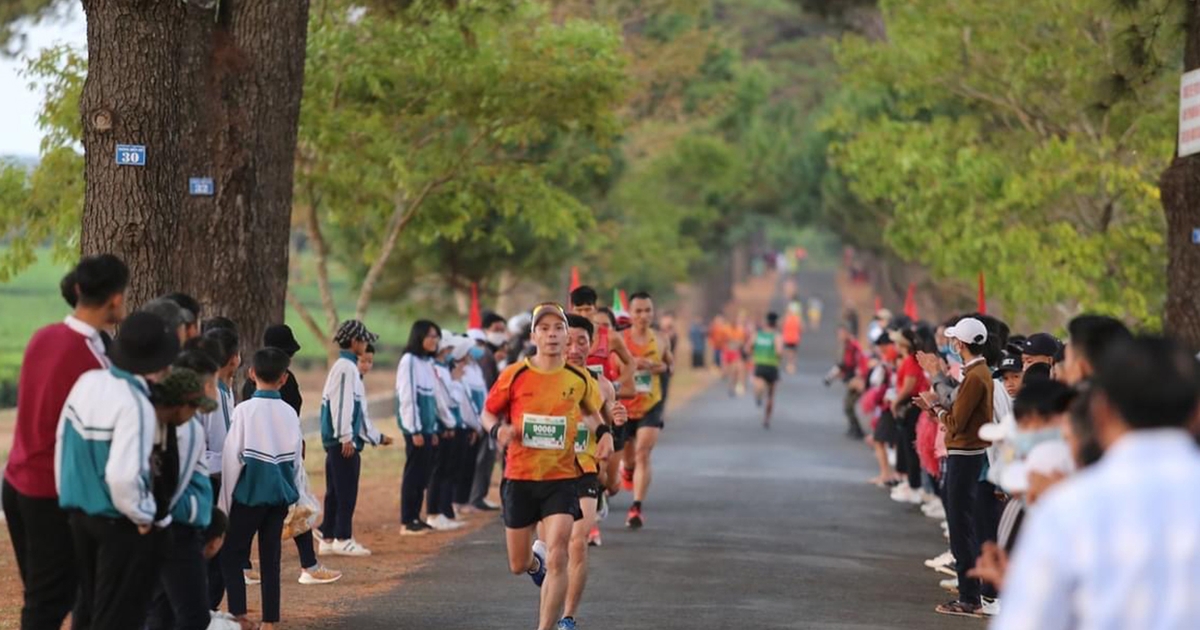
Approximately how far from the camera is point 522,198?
25266 millimetres

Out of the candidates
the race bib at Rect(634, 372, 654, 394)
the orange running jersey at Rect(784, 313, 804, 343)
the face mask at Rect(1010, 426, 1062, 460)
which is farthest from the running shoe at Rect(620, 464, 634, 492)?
the orange running jersey at Rect(784, 313, 804, 343)

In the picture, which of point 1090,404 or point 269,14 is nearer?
point 1090,404

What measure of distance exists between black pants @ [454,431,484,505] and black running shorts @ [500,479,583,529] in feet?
23.8

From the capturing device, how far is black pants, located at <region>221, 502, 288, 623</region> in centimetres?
1044

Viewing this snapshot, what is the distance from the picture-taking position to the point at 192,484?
27.7 ft

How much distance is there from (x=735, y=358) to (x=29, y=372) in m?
40.5

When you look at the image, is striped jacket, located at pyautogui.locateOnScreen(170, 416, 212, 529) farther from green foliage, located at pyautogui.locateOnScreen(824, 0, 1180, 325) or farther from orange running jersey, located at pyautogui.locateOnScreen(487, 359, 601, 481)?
green foliage, located at pyautogui.locateOnScreen(824, 0, 1180, 325)

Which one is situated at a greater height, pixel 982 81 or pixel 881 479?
pixel 982 81

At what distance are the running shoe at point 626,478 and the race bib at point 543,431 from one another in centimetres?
Answer: 721

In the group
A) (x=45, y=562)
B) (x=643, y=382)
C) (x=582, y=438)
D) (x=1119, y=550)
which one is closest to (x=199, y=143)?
(x=582, y=438)

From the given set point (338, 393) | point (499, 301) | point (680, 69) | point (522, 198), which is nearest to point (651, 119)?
point (680, 69)

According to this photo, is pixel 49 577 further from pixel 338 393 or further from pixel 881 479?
pixel 881 479

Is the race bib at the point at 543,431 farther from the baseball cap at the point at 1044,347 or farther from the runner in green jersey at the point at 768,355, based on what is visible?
the runner in green jersey at the point at 768,355

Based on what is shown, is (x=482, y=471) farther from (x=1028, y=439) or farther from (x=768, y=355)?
(x=768, y=355)
